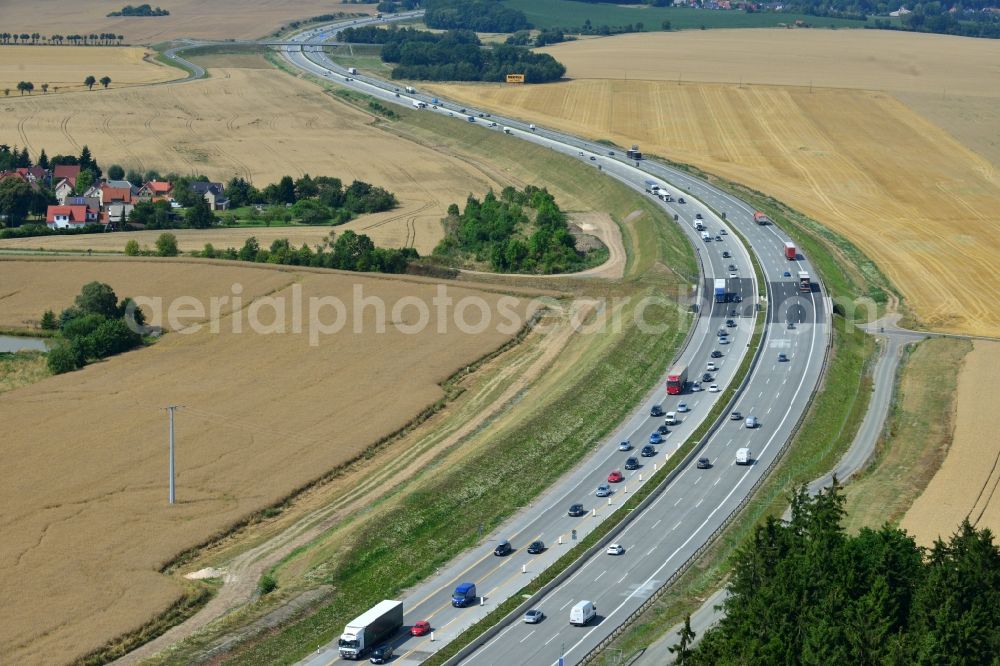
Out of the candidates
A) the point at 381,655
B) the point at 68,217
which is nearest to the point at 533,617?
the point at 381,655

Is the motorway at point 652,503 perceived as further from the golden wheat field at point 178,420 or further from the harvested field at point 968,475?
the golden wheat field at point 178,420

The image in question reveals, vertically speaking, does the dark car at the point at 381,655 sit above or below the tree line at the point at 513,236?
below

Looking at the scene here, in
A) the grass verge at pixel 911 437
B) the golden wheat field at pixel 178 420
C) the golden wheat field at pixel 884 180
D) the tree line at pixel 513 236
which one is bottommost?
the golden wheat field at pixel 178 420

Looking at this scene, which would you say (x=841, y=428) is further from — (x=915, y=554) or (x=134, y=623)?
(x=134, y=623)

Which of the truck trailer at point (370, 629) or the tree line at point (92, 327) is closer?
the truck trailer at point (370, 629)

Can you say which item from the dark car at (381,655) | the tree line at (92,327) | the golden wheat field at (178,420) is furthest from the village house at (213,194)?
the dark car at (381,655)

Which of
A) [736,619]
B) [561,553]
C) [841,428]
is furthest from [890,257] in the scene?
[736,619]

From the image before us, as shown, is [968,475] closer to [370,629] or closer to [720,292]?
[720,292]

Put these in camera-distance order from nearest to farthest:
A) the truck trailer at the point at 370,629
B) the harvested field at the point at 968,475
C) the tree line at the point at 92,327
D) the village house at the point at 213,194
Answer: the truck trailer at the point at 370,629 < the harvested field at the point at 968,475 < the tree line at the point at 92,327 < the village house at the point at 213,194
